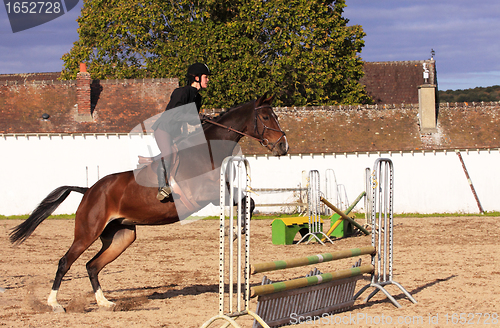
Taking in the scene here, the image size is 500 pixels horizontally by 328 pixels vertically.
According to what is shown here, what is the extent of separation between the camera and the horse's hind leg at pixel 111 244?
6457mm

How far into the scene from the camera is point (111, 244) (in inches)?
260

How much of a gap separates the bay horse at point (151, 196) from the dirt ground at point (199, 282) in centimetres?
55

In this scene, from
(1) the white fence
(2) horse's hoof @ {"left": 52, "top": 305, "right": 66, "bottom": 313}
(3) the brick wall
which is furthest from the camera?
(3) the brick wall

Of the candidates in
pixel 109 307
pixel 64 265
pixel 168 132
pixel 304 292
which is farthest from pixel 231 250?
pixel 64 265

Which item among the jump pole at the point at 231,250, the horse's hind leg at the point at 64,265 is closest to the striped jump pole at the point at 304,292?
→ the jump pole at the point at 231,250

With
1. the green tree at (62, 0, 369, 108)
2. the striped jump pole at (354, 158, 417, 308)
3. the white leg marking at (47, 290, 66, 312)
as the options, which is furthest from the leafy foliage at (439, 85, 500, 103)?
the white leg marking at (47, 290, 66, 312)

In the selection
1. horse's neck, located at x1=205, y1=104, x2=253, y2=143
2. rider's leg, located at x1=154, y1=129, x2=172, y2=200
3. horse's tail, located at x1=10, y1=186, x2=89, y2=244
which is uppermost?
horse's neck, located at x1=205, y1=104, x2=253, y2=143

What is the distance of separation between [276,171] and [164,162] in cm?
1735

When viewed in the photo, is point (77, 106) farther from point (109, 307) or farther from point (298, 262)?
point (298, 262)

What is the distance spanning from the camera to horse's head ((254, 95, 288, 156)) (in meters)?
5.88

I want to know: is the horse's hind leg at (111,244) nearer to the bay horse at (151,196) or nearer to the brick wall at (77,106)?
the bay horse at (151,196)

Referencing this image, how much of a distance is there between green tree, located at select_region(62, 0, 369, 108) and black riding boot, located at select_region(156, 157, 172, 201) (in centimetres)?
2019

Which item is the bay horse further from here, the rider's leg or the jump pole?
the jump pole

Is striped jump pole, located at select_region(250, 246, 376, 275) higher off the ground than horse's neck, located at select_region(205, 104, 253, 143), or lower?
lower
